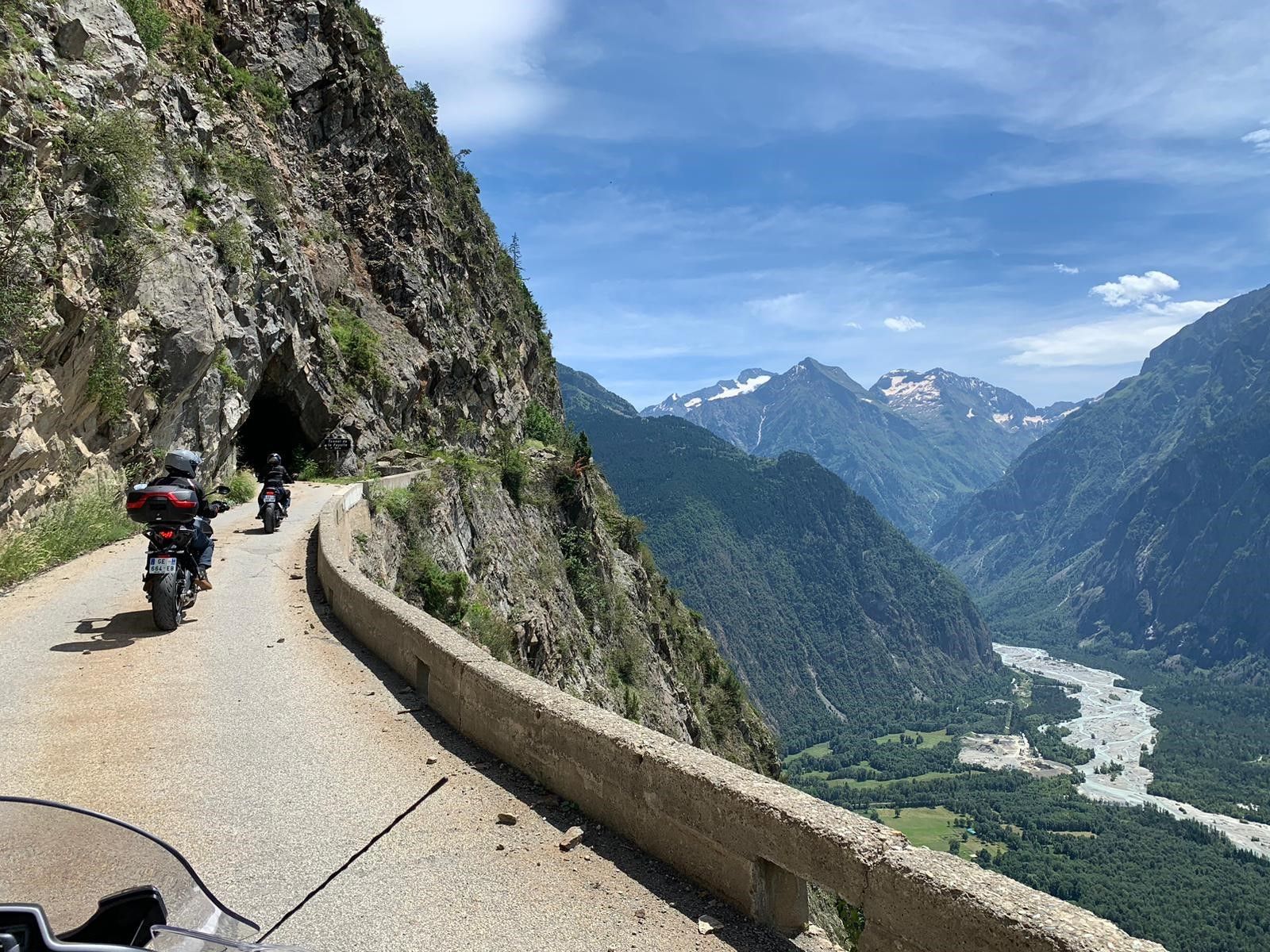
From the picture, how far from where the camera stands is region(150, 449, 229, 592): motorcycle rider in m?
9.69


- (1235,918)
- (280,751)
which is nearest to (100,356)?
(280,751)

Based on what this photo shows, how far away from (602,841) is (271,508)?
1451cm

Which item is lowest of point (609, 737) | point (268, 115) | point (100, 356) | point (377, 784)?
point (377, 784)

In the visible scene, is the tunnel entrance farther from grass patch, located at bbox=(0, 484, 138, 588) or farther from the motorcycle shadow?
the motorcycle shadow

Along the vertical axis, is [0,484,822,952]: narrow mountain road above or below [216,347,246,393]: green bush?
below

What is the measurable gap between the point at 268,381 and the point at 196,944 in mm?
28627

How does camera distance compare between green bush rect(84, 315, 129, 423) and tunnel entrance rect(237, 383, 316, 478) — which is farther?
tunnel entrance rect(237, 383, 316, 478)

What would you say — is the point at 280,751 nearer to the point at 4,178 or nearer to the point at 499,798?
the point at 499,798

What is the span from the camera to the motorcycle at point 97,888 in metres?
2.03

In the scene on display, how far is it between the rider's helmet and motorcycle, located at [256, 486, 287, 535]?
24.3ft

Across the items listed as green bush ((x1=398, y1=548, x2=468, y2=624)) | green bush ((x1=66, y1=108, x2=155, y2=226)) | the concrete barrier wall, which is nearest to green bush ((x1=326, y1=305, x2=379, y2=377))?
green bush ((x1=66, y1=108, x2=155, y2=226))

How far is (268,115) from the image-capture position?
105 ft

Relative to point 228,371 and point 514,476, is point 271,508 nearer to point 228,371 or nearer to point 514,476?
point 228,371

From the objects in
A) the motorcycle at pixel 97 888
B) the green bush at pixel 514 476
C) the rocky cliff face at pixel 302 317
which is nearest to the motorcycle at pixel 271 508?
the rocky cliff face at pixel 302 317
